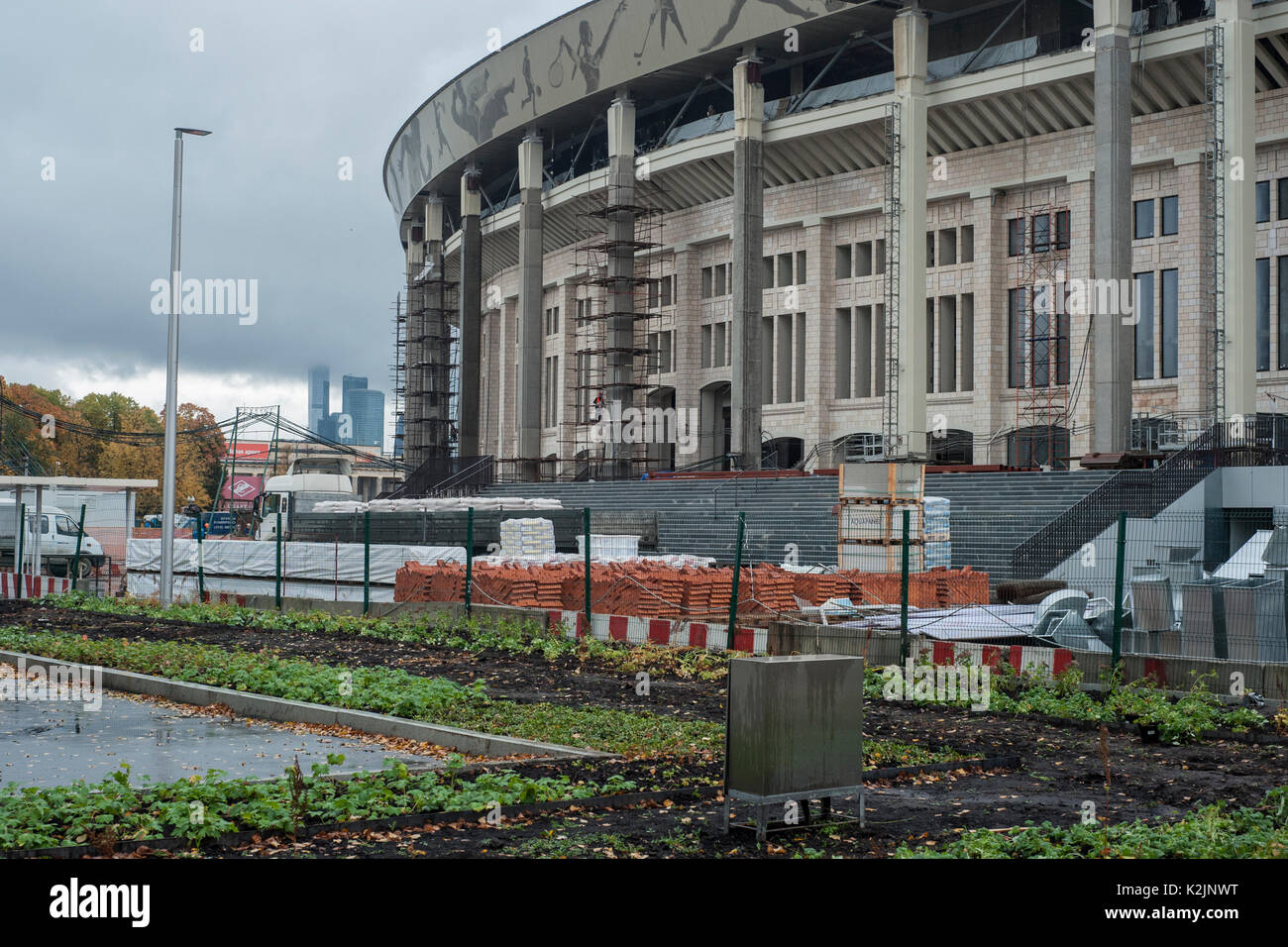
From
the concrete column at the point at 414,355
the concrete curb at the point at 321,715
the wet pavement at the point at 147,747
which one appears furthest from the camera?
the concrete column at the point at 414,355

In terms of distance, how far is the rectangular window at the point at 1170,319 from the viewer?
141 feet

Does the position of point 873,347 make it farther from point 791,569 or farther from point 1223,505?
point 791,569

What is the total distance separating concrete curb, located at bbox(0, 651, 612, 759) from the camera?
11406 mm

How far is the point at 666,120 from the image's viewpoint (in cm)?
5931

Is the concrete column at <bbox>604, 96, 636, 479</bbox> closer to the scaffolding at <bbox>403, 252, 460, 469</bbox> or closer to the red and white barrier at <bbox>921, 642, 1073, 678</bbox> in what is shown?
the scaffolding at <bbox>403, 252, 460, 469</bbox>

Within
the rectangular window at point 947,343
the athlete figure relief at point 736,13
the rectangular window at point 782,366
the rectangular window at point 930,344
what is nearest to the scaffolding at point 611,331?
the rectangular window at point 782,366

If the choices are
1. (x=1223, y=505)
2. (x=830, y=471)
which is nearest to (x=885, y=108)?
(x=830, y=471)

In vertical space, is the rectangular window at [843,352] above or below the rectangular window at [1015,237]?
below

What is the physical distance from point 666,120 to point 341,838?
179ft

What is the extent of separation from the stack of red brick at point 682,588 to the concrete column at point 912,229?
22310mm

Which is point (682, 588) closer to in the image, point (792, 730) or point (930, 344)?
point (792, 730)

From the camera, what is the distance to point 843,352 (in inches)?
2078

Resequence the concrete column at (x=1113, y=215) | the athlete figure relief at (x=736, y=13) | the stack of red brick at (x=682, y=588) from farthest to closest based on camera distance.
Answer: the athlete figure relief at (x=736, y=13) < the concrete column at (x=1113, y=215) < the stack of red brick at (x=682, y=588)

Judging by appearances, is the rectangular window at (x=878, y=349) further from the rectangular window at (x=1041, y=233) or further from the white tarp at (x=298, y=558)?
the white tarp at (x=298, y=558)
